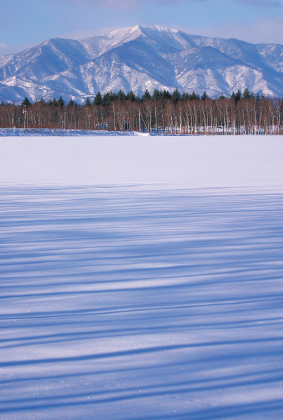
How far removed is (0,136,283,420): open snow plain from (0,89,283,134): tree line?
72797 millimetres

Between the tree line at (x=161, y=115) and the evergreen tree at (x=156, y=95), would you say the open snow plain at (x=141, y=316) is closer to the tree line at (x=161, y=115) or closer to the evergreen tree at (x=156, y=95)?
the tree line at (x=161, y=115)

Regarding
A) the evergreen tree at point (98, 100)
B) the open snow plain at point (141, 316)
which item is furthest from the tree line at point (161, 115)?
the open snow plain at point (141, 316)

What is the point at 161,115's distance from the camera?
275 ft

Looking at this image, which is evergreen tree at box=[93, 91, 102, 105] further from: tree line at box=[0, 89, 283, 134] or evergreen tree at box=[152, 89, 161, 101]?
evergreen tree at box=[152, 89, 161, 101]

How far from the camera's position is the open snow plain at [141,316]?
Result: 1.79 metres

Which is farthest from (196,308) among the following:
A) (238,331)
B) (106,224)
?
(106,224)

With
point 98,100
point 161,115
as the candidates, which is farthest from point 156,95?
point 98,100

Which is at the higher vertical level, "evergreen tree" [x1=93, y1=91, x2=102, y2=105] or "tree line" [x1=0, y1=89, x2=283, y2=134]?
"evergreen tree" [x1=93, y1=91, x2=102, y2=105]

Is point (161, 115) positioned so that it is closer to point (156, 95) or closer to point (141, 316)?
point (156, 95)

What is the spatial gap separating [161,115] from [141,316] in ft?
275

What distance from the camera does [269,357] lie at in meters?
2.10

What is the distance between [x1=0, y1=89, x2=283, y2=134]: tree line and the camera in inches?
3098

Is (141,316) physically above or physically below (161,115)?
below

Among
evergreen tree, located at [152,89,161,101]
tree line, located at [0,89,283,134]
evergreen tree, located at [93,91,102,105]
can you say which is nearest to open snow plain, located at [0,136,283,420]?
tree line, located at [0,89,283,134]
